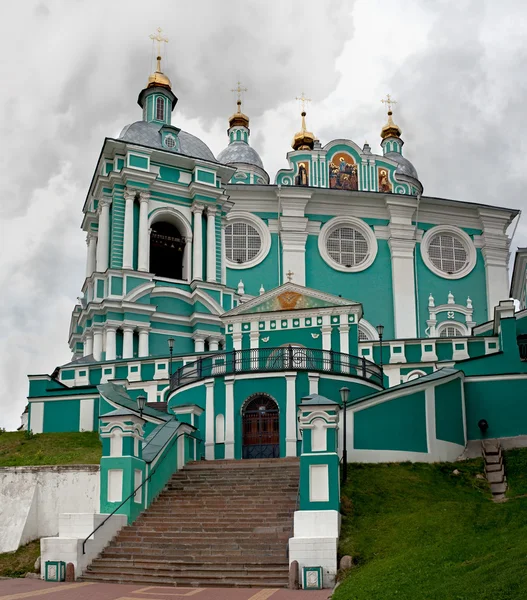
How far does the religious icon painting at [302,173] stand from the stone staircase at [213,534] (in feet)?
98.0

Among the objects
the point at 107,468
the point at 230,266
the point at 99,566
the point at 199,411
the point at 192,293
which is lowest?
the point at 99,566

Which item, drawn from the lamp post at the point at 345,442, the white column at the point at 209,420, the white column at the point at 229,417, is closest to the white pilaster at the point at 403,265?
the white column at the point at 209,420

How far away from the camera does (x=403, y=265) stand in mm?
47438

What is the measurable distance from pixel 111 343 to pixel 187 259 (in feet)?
19.4

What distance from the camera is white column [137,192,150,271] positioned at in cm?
3825

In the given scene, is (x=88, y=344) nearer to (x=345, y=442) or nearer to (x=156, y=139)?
(x=156, y=139)

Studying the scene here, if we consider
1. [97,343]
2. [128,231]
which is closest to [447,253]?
[128,231]

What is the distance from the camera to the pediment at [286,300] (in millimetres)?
29750

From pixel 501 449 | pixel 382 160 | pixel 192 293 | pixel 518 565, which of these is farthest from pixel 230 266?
pixel 518 565

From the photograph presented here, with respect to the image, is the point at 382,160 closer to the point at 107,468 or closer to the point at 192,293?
the point at 192,293

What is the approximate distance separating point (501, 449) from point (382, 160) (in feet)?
97.5

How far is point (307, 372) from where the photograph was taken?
25.0 meters

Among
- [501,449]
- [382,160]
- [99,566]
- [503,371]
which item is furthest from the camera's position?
[382,160]

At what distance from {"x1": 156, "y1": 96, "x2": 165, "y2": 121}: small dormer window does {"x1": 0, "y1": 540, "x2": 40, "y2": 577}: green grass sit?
1095 inches
